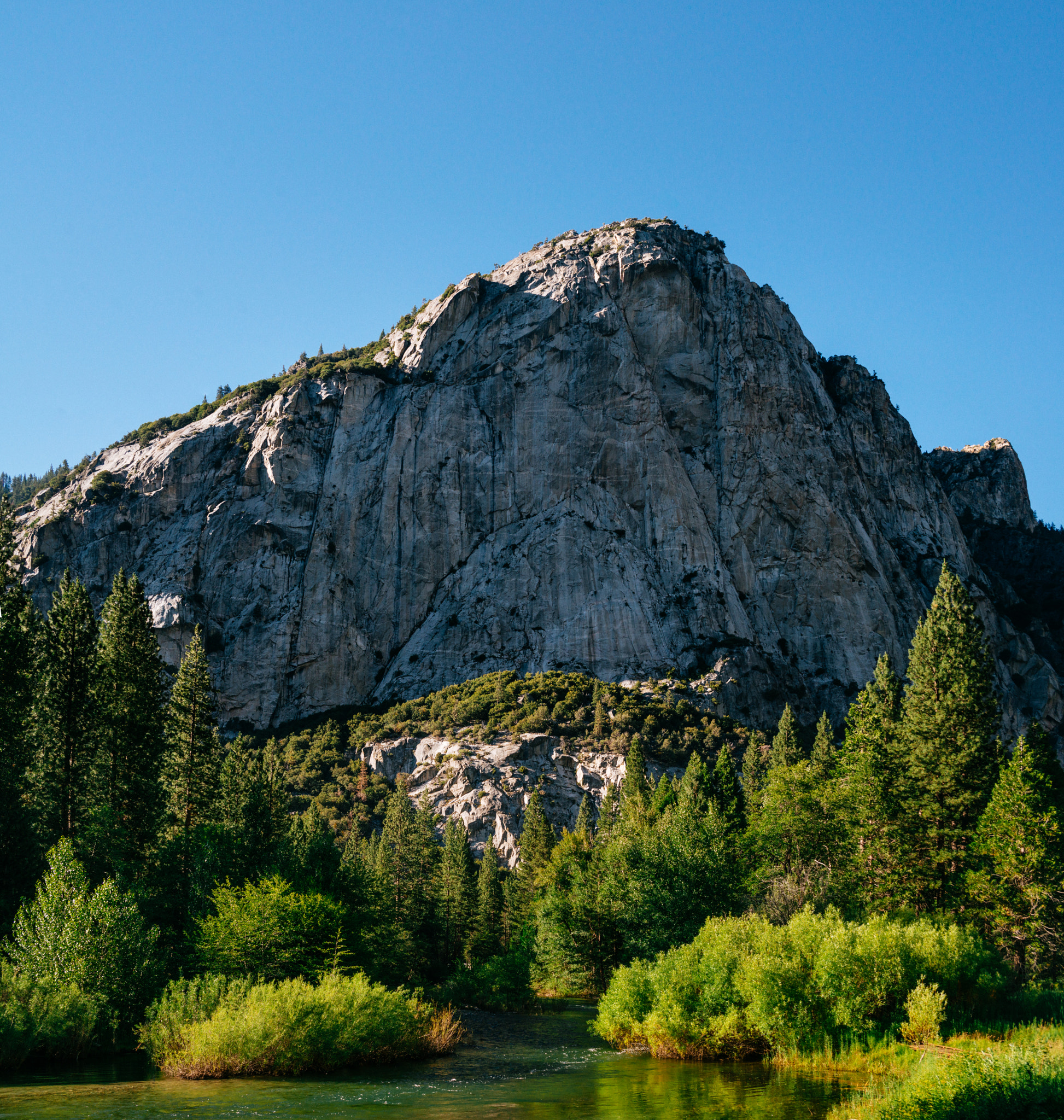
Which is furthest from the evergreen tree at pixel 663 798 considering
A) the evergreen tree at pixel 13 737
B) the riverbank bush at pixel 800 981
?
the evergreen tree at pixel 13 737

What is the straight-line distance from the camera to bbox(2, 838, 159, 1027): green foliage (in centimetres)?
3431

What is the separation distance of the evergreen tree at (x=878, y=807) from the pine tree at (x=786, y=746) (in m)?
22.5

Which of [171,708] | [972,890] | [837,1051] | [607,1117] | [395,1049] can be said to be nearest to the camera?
[607,1117]

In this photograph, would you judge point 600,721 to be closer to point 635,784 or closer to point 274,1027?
point 635,784

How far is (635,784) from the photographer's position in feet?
287

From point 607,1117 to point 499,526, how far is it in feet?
370

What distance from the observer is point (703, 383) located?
145250mm

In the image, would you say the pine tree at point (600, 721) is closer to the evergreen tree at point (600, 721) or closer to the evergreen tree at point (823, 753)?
the evergreen tree at point (600, 721)

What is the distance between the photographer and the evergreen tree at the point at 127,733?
159 ft

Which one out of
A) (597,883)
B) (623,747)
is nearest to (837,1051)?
(597,883)

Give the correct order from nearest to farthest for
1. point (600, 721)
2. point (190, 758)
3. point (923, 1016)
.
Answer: point (923, 1016), point (190, 758), point (600, 721)

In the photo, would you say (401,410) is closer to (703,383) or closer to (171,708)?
(703,383)

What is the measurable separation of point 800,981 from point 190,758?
36753 millimetres

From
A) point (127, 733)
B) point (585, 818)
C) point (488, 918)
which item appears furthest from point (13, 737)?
point (585, 818)
